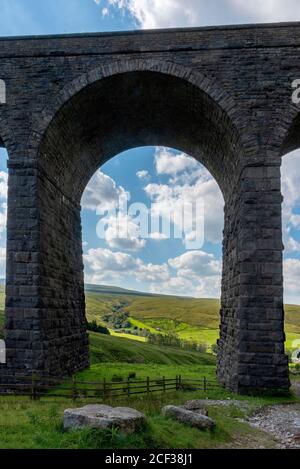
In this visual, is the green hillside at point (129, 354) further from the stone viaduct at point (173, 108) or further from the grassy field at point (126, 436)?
the grassy field at point (126, 436)

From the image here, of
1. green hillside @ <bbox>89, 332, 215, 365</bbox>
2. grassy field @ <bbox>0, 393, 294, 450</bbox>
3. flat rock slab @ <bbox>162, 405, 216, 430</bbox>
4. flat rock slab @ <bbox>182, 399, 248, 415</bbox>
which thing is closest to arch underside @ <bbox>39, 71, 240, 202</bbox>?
flat rock slab @ <bbox>182, 399, 248, 415</bbox>

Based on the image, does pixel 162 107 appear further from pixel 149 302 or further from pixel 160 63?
pixel 149 302

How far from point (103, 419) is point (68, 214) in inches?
497

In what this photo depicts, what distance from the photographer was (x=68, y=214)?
61.6ft

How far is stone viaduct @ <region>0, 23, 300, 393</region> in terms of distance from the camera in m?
14.0

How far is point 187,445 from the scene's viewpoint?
7.59m

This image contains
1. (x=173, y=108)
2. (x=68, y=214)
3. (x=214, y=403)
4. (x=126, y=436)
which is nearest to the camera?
(x=126, y=436)

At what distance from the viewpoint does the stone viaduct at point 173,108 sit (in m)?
14.0

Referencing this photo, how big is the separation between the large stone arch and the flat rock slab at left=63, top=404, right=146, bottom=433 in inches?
264

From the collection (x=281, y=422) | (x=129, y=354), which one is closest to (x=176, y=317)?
(x=129, y=354)

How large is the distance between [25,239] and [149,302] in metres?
184

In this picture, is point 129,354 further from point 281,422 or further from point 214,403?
point 281,422

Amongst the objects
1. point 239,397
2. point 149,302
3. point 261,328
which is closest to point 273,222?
point 261,328

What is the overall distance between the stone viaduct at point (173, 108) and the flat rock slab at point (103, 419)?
22.0 ft
